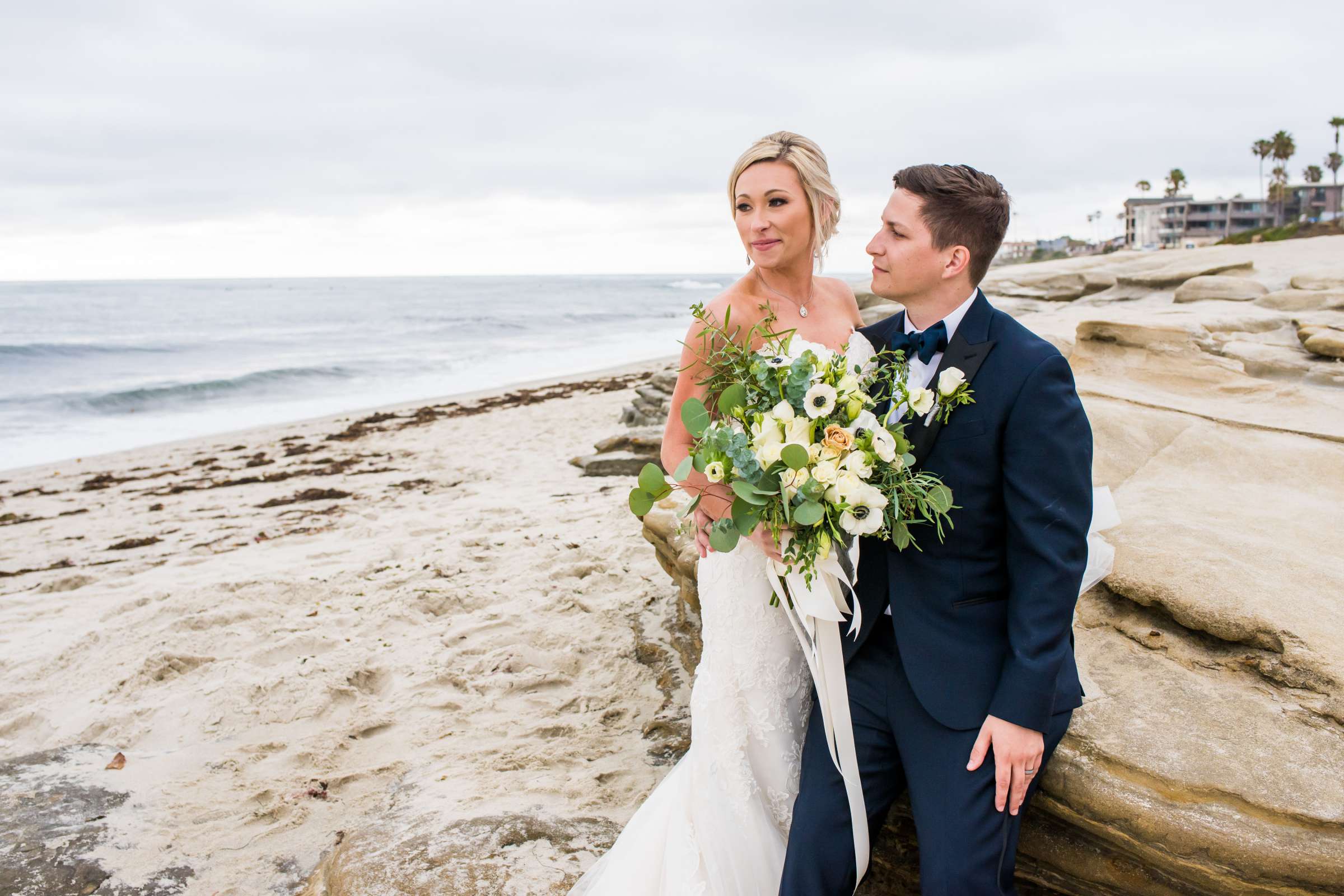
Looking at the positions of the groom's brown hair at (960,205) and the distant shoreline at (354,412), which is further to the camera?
the distant shoreline at (354,412)

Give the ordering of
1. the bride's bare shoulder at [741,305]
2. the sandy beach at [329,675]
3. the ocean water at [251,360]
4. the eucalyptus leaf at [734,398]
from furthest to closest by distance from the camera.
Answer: the ocean water at [251,360]
the sandy beach at [329,675]
the bride's bare shoulder at [741,305]
the eucalyptus leaf at [734,398]

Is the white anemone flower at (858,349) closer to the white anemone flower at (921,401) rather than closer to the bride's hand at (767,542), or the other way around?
the white anemone flower at (921,401)

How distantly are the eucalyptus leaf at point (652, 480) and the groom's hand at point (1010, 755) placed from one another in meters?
1.11

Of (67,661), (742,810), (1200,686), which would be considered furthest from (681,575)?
(67,661)

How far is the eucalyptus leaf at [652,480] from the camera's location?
2557 mm

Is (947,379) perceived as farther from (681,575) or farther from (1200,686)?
(681,575)

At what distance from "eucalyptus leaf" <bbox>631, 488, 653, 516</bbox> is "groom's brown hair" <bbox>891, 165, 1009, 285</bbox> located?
1127 millimetres

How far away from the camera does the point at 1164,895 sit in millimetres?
2432

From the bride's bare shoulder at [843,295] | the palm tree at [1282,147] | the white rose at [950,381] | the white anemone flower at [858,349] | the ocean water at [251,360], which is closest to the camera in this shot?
the white rose at [950,381]

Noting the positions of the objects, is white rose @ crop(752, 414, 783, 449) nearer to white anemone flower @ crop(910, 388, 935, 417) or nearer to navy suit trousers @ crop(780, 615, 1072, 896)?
white anemone flower @ crop(910, 388, 935, 417)

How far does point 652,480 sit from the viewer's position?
2.58 metres

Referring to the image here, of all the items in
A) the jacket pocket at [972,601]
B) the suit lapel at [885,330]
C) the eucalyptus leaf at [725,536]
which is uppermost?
the suit lapel at [885,330]

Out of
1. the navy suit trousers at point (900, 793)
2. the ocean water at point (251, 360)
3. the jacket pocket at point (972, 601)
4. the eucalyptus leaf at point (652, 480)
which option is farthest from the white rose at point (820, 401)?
the ocean water at point (251, 360)

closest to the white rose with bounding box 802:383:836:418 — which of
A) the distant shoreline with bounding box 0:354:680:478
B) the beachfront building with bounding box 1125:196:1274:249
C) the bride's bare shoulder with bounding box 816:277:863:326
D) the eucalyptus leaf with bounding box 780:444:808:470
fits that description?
the eucalyptus leaf with bounding box 780:444:808:470
